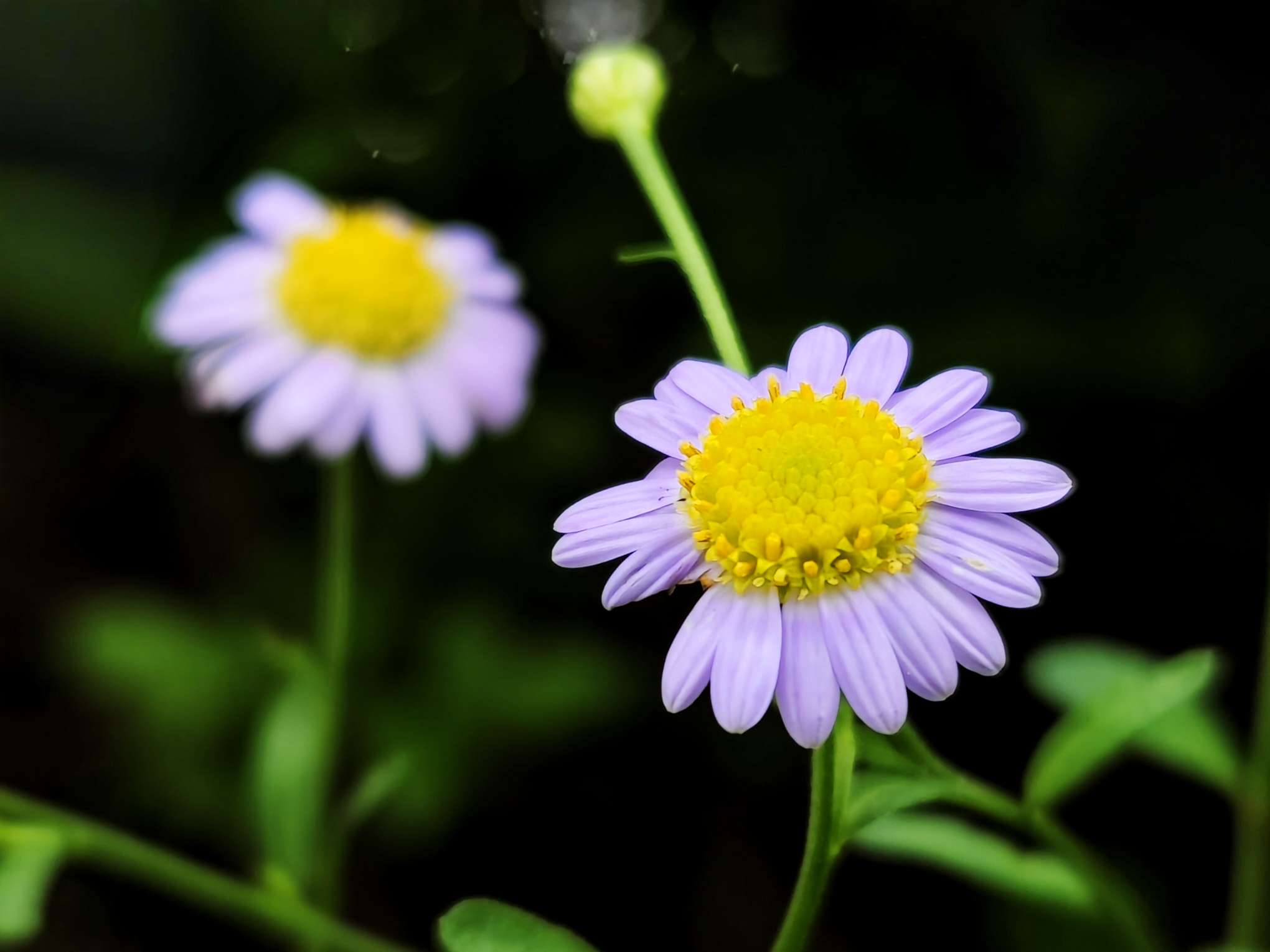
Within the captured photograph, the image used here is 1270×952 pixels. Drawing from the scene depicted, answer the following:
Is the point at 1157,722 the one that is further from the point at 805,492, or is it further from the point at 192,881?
the point at 192,881

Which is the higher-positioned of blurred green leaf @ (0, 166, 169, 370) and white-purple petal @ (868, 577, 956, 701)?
blurred green leaf @ (0, 166, 169, 370)

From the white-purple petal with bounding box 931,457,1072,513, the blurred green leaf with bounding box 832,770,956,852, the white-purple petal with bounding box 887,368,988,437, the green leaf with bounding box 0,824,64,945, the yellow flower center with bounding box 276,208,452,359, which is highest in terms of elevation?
the yellow flower center with bounding box 276,208,452,359

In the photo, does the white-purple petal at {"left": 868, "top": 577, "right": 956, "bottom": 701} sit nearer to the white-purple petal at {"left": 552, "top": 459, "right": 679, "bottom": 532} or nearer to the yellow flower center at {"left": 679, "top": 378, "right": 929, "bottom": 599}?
the yellow flower center at {"left": 679, "top": 378, "right": 929, "bottom": 599}

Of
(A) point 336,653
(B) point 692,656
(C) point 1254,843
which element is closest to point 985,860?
(C) point 1254,843

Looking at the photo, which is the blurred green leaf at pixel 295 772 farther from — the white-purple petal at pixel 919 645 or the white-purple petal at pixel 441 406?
the white-purple petal at pixel 919 645

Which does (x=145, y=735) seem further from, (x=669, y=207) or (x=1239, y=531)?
(x=1239, y=531)

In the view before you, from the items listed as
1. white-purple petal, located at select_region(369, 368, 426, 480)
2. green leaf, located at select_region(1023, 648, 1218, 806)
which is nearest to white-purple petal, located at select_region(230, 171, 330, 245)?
white-purple petal, located at select_region(369, 368, 426, 480)
